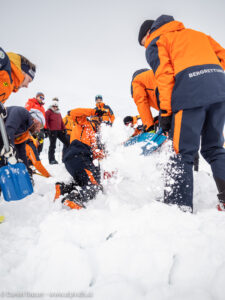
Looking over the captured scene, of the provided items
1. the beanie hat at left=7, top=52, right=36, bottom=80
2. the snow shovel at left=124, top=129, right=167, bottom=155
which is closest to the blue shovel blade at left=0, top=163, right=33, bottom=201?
the beanie hat at left=7, top=52, right=36, bottom=80

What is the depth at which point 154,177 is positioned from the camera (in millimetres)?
1822

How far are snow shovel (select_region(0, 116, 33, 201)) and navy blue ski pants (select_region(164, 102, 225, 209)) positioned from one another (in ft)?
3.83

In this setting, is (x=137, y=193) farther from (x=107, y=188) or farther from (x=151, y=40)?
(x=151, y=40)

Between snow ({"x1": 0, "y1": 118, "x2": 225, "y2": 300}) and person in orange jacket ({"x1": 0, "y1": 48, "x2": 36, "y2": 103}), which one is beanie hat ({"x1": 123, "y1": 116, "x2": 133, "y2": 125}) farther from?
snow ({"x1": 0, "y1": 118, "x2": 225, "y2": 300})

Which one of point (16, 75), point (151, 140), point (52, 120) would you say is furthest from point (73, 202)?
point (52, 120)

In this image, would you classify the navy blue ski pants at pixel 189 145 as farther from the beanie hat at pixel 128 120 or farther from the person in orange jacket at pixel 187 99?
the beanie hat at pixel 128 120

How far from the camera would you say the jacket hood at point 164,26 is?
1.41m

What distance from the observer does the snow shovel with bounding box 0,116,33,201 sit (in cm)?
140

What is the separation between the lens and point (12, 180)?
4.69ft

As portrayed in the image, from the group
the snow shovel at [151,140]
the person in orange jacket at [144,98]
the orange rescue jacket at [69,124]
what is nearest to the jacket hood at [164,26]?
the person in orange jacket at [144,98]

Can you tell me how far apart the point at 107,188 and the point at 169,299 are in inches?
54.8

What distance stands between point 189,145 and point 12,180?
57.6 inches

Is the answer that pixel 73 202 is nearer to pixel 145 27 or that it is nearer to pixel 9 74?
pixel 9 74

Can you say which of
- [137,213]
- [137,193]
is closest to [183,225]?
[137,213]
